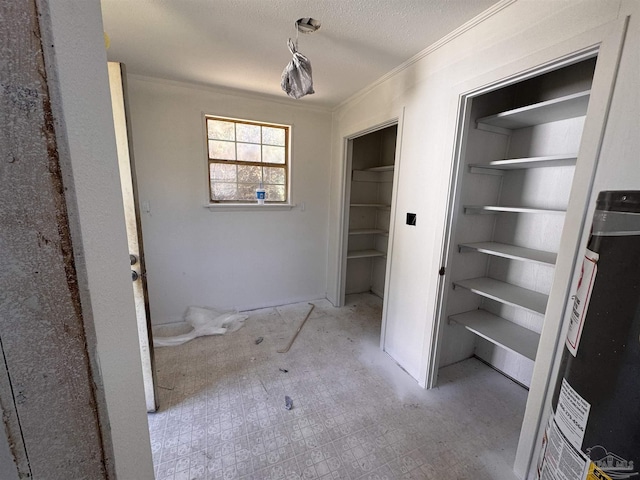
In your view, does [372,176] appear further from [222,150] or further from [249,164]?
[222,150]

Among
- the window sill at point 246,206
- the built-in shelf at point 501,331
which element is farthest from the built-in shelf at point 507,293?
the window sill at point 246,206

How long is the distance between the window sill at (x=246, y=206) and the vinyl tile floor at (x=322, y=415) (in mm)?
1334

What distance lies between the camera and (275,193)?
314 centimetres

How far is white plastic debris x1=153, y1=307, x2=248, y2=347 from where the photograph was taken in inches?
97.7

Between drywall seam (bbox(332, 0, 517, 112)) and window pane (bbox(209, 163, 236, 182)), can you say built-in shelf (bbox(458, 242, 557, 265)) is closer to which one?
drywall seam (bbox(332, 0, 517, 112))

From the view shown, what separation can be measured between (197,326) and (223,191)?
1.45 meters

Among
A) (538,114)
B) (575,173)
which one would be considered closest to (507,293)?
(575,173)

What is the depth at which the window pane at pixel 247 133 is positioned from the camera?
9.37 ft

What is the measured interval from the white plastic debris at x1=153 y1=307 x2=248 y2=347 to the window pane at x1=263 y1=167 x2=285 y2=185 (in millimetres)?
1581

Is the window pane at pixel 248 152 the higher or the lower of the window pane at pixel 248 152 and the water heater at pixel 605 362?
the higher

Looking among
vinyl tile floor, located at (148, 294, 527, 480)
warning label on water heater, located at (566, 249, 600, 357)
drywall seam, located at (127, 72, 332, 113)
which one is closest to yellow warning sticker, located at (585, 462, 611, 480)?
warning label on water heater, located at (566, 249, 600, 357)

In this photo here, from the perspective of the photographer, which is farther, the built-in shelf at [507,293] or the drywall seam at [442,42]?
the built-in shelf at [507,293]

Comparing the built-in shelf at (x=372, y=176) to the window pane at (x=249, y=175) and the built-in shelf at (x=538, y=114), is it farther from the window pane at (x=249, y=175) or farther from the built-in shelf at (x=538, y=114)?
the built-in shelf at (x=538, y=114)

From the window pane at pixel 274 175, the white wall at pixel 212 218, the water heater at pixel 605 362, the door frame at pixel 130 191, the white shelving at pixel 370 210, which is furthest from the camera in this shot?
the white shelving at pixel 370 210
